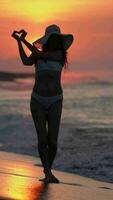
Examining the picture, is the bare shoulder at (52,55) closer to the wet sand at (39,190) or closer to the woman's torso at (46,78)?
the woman's torso at (46,78)

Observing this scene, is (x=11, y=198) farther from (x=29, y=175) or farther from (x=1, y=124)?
(x=1, y=124)

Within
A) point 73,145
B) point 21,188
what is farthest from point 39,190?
point 73,145

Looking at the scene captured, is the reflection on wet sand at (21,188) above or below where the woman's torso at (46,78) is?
below

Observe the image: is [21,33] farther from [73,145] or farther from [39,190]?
[73,145]

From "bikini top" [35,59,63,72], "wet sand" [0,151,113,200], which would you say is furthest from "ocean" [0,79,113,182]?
"bikini top" [35,59,63,72]

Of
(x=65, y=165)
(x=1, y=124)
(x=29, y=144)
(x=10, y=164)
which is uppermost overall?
(x=10, y=164)

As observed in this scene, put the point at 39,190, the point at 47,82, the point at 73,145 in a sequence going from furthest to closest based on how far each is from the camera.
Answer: the point at 73,145
the point at 47,82
the point at 39,190

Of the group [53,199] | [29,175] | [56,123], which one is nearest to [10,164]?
[29,175]

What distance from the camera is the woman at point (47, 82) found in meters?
8.59

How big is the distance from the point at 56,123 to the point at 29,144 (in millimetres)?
13537

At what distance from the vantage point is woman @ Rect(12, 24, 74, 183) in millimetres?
8594

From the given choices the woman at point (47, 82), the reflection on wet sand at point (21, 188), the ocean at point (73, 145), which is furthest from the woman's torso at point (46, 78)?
the ocean at point (73, 145)

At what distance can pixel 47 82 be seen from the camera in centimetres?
859

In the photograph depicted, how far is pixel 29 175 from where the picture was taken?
984cm
